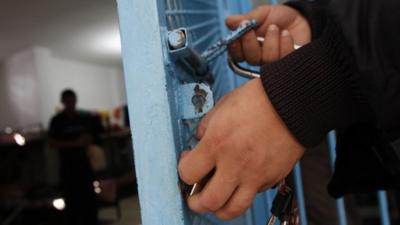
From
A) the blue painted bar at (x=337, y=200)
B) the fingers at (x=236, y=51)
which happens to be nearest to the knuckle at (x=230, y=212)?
the fingers at (x=236, y=51)

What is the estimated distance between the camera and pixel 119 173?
487cm

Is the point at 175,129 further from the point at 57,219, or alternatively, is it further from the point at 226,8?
the point at 57,219

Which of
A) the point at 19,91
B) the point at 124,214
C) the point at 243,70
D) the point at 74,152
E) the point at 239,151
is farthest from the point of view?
the point at 19,91

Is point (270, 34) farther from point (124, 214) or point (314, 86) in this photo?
point (124, 214)

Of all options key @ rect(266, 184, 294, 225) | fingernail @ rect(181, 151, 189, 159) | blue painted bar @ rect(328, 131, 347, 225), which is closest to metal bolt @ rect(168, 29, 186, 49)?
fingernail @ rect(181, 151, 189, 159)

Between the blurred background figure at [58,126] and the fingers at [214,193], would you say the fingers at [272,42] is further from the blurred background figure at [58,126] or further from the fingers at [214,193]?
the blurred background figure at [58,126]

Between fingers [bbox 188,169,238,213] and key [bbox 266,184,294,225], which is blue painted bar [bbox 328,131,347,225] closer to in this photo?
key [bbox 266,184,294,225]

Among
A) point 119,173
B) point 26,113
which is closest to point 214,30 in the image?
point 119,173

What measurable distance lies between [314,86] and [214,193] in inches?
6.2

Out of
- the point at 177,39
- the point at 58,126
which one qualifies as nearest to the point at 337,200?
the point at 177,39

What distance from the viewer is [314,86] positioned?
15.2 inches

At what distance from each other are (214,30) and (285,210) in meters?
0.47

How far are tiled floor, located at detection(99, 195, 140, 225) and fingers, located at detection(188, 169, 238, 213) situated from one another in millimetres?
3226

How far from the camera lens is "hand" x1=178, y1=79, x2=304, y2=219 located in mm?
366
